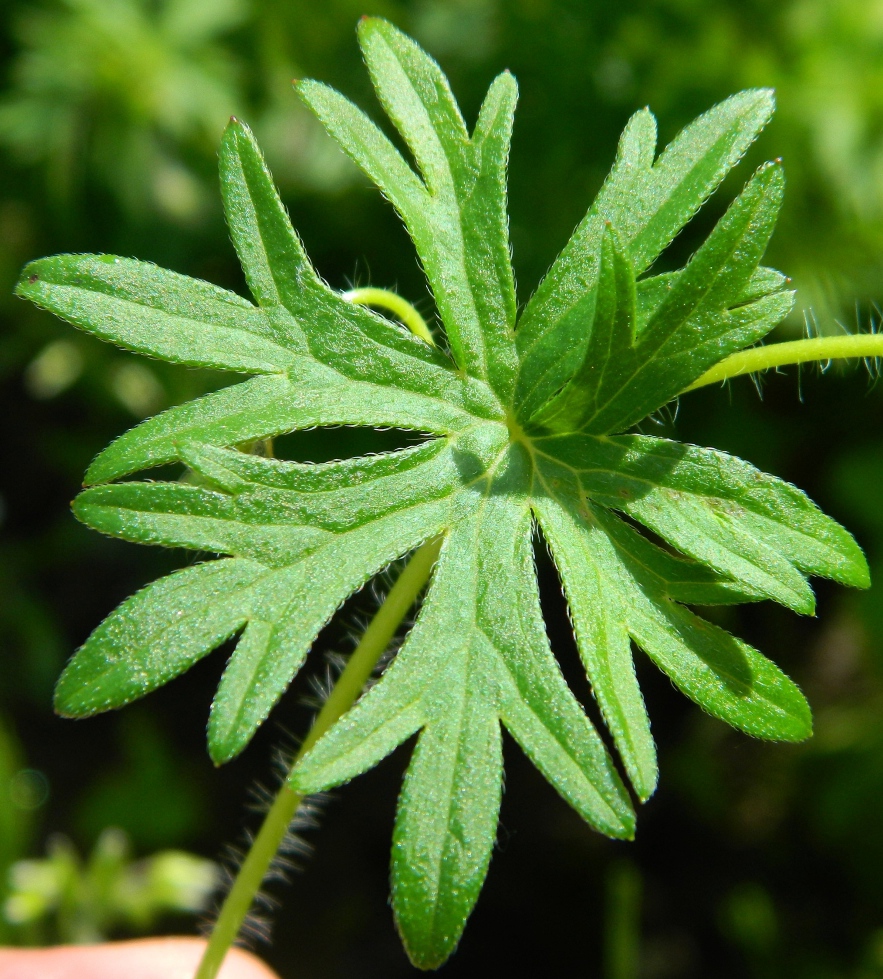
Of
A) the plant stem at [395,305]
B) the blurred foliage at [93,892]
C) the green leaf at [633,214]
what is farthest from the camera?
the blurred foliage at [93,892]

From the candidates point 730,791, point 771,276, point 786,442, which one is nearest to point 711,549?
point 771,276

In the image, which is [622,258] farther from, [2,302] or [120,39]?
[2,302]

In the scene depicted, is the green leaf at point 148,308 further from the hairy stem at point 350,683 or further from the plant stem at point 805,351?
the plant stem at point 805,351

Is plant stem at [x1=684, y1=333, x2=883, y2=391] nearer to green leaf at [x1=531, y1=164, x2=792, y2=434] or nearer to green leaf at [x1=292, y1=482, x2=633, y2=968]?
green leaf at [x1=531, y1=164, x2=792, y2=434]

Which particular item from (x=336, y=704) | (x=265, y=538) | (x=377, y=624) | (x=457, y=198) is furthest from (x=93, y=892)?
(x=457, y=198)

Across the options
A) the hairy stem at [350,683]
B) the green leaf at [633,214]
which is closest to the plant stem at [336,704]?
the hairy stem at [350,683]

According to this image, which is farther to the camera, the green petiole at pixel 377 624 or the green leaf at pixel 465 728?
the green petiole at pixel 377 624

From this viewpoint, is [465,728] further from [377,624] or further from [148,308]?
[148,308]

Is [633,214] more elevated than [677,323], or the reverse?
[633,214]
